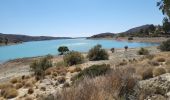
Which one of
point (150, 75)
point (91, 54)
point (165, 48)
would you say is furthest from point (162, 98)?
point (165, 48)

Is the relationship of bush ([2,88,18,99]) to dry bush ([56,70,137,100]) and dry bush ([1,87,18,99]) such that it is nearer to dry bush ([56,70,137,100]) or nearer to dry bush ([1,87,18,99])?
dry bush ([1,87,18,99])

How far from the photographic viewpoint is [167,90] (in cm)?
1050

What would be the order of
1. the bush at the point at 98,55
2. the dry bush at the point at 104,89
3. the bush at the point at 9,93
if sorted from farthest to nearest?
the bush at the point at 98,55
the bush at the point at 9,93
the dry bush at the point at 104,89

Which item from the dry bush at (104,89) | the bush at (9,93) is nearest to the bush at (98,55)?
the bush at (9,93)

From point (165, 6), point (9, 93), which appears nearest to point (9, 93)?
point (9, 93)

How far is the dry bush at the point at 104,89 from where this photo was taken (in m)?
7.90

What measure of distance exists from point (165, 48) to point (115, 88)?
1576 inches

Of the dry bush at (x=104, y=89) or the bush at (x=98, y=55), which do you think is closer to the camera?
the dry bush at (x=104, y=89)

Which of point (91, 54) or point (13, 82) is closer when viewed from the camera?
point (13, 82)

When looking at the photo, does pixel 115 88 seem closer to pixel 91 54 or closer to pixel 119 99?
pixel 119 99

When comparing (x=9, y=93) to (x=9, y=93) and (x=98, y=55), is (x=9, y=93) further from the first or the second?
(x=98, y=55)

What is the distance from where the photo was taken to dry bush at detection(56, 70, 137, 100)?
25.9 ft

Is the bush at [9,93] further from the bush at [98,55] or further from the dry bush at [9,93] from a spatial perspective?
the bush at [98,55]

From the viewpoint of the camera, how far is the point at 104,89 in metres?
9.19
